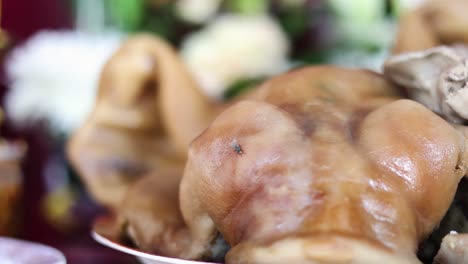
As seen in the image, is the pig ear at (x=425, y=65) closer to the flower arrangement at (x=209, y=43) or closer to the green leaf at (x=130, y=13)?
the flower arrangement at (x=209, y=43)

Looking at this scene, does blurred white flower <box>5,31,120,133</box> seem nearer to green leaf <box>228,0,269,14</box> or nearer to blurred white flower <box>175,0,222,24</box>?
blurred white flower <box>175,0,222,24</box>

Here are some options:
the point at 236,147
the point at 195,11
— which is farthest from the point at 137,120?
the point at 195,11

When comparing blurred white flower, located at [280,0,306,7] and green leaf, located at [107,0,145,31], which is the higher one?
green leaf, located at [107,0,145,31]

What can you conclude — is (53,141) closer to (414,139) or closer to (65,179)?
(65,179)

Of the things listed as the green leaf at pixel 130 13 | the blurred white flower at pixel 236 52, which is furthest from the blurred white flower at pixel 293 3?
the green leaf at pixel 130 13

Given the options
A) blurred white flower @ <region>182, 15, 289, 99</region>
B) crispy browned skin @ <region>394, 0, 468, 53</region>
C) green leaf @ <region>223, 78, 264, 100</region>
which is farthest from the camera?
blurred white flower @ <region>182, 15, 289, 99</region>

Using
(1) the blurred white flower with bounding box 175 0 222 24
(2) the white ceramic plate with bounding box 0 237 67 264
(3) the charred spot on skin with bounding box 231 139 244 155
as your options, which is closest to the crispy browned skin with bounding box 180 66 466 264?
(3) the charred spot on skin with bounding box 231 139 244 155

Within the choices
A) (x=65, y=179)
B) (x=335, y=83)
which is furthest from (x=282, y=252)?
(x=65, y=179)
